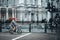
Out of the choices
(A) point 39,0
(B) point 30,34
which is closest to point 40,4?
(A) point 39,0

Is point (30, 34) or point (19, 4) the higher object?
point (19, 4)

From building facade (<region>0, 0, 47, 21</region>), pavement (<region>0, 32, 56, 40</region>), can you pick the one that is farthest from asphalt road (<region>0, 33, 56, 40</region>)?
building facade (<region>0, 0, 47, 21</region>)

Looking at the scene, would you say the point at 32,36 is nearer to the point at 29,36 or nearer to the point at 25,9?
the point at 29,36

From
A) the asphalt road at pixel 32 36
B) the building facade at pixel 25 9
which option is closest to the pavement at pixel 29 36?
the asphalt road at pixel 32 36

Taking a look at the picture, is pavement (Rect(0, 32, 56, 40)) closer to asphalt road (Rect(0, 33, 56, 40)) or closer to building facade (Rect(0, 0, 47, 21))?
asphalt road (Rect(0, 33, 56, 40))

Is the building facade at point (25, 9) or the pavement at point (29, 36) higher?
the building facade at point (25, 9)

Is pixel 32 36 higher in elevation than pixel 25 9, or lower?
lower

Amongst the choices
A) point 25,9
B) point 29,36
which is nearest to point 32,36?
point 29,36

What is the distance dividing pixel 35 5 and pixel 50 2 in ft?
0.51

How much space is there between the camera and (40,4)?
3.74 meters

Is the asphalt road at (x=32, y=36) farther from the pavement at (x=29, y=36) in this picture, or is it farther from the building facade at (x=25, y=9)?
the building facade at (x=25, y=9)

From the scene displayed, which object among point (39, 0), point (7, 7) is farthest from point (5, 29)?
point (39, 0)

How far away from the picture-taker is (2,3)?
376 cm

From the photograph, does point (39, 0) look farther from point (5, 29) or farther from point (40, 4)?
point (5, 29)
